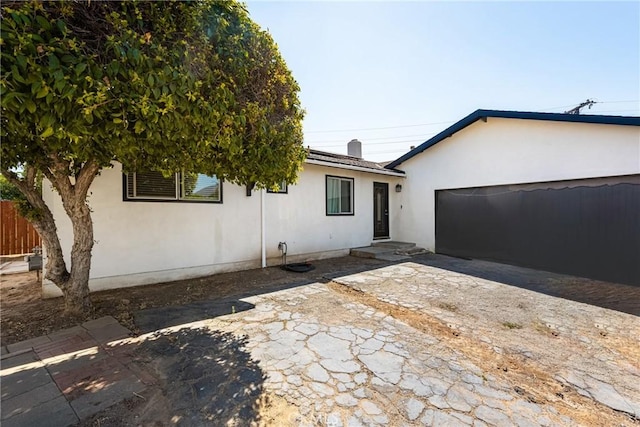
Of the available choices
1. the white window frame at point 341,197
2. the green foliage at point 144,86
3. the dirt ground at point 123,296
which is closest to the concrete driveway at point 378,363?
the dirt ground at point 123,296

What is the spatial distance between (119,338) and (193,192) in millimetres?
3621

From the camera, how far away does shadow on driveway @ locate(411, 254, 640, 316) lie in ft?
16.5

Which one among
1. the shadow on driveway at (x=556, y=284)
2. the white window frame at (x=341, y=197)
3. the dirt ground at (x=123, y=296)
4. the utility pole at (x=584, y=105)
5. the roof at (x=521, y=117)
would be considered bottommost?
the shadow on driveway at (x=556, y=284)

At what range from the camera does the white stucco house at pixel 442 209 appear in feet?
18.2

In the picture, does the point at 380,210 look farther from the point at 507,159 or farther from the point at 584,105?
the point at 584,105

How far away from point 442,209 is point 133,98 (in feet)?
30.7

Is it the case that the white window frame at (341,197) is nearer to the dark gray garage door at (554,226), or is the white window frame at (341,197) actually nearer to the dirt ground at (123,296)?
the dirt ground at (123,296)

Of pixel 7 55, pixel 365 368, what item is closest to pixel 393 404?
pixel 365 368

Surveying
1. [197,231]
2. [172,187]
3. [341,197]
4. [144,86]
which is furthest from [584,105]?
[144,86]

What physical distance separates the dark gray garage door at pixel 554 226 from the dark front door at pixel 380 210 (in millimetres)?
2241

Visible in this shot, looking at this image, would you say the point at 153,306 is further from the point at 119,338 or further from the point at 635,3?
the point at 635,3

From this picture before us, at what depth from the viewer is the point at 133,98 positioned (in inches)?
94.5

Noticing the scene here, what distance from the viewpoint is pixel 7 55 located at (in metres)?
1.93

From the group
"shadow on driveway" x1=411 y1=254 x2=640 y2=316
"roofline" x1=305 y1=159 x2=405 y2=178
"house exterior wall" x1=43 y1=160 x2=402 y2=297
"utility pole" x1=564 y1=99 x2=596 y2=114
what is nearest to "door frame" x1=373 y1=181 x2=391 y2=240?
"roofline" x1=305 y1=159 x2=405 y2=178
